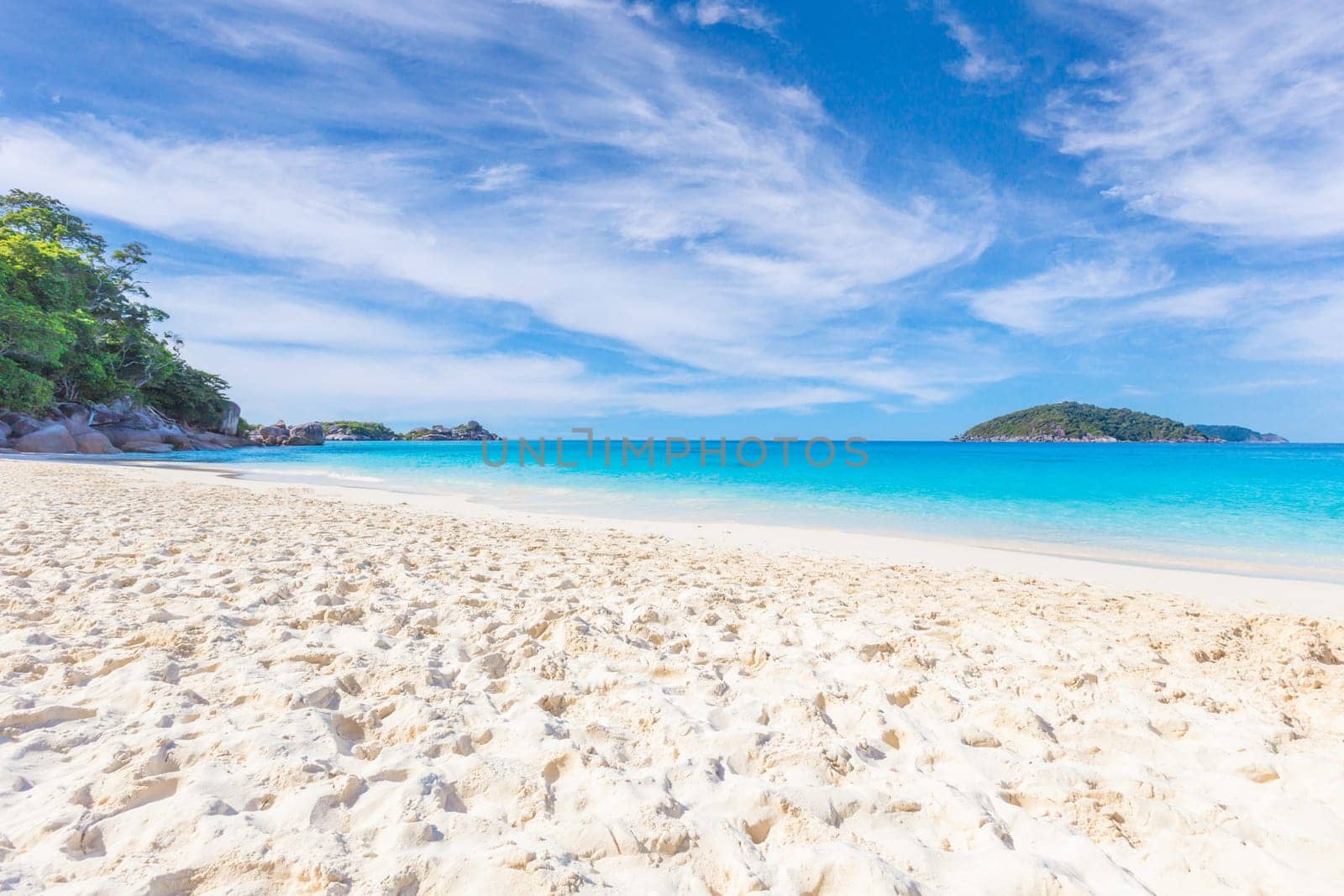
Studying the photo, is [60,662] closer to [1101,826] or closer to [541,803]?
[541,803]

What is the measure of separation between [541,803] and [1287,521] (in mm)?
19019

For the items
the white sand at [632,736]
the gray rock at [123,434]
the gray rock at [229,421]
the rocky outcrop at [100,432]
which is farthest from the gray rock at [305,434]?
the white sand at [632,736]

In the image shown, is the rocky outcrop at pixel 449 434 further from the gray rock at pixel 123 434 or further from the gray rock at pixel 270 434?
the gray rock at pixel 123 434

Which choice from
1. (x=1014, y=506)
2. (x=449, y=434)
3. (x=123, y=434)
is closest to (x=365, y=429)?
(x=449, y=434)

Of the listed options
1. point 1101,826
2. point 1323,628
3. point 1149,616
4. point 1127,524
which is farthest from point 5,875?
point 1127,524

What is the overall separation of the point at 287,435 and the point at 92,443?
4634cm

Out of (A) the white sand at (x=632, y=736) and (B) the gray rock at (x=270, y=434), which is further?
(B) the gray rock at (x=270, y=434)

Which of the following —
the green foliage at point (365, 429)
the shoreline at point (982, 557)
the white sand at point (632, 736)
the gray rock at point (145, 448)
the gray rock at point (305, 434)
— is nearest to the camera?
the white sand at point (632, 736)

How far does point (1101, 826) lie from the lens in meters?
2.27

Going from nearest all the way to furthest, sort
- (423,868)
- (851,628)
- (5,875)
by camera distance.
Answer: (5,875) → (423,868) → (851,628)

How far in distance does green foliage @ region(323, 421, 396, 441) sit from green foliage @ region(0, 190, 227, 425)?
2856 inches

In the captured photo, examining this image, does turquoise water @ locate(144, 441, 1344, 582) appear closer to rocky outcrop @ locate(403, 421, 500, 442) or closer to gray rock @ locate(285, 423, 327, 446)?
gray rock @ locate(285, 423, 327, 446)

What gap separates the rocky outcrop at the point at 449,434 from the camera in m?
145

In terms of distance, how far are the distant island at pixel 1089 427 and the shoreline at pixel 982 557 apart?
460ft
